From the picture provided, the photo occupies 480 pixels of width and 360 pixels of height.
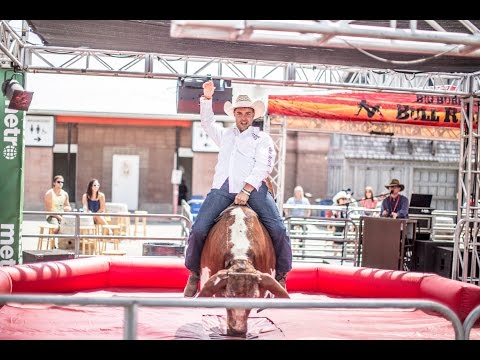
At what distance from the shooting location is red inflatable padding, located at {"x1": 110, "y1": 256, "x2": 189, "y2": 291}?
8.09 m

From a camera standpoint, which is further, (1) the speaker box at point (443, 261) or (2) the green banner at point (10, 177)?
(1) the speaker box at point (443, 261)

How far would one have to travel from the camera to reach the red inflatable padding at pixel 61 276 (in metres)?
6.98

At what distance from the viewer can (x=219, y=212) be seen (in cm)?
600

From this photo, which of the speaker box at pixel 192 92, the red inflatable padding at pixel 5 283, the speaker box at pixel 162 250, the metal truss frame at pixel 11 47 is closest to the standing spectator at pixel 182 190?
the speaker box at pixel 162 250

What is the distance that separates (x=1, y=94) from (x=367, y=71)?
5109 millimetres

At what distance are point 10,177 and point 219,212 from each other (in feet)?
13.9

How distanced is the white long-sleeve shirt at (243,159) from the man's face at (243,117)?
0.15 ft

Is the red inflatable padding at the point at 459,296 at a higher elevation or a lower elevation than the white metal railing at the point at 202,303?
lower

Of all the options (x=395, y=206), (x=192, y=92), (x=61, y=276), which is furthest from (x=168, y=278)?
(x=395, y=206)

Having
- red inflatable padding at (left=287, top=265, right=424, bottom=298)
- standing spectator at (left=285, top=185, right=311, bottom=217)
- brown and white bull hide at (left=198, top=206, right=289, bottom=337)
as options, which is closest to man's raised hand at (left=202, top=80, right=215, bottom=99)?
brown and white bull hide at (left=198, top=206, right=289, bottom=337)

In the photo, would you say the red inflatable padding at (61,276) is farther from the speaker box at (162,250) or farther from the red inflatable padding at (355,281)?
the speaker box at (162,250)
